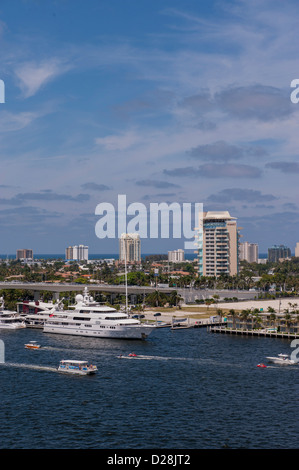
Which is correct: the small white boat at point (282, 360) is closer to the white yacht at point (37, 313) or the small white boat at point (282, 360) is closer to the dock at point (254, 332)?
the dock at point (254, 332)

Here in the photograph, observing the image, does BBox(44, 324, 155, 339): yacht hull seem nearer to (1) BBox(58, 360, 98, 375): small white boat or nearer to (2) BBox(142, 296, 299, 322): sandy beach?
(2) BBox(142, 296, 299, 322): sandy beach

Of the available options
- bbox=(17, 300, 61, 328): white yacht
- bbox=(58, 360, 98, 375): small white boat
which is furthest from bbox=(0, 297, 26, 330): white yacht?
bbox=(58, 360, 98, 375): small white boat

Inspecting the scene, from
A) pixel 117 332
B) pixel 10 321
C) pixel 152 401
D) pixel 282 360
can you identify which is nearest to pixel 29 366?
pixel 152 401

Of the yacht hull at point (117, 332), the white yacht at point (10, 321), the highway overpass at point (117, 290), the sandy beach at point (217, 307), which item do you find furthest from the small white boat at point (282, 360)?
the highway overpass at point (117, 290)

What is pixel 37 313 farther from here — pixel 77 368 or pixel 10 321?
pixel 77 368
